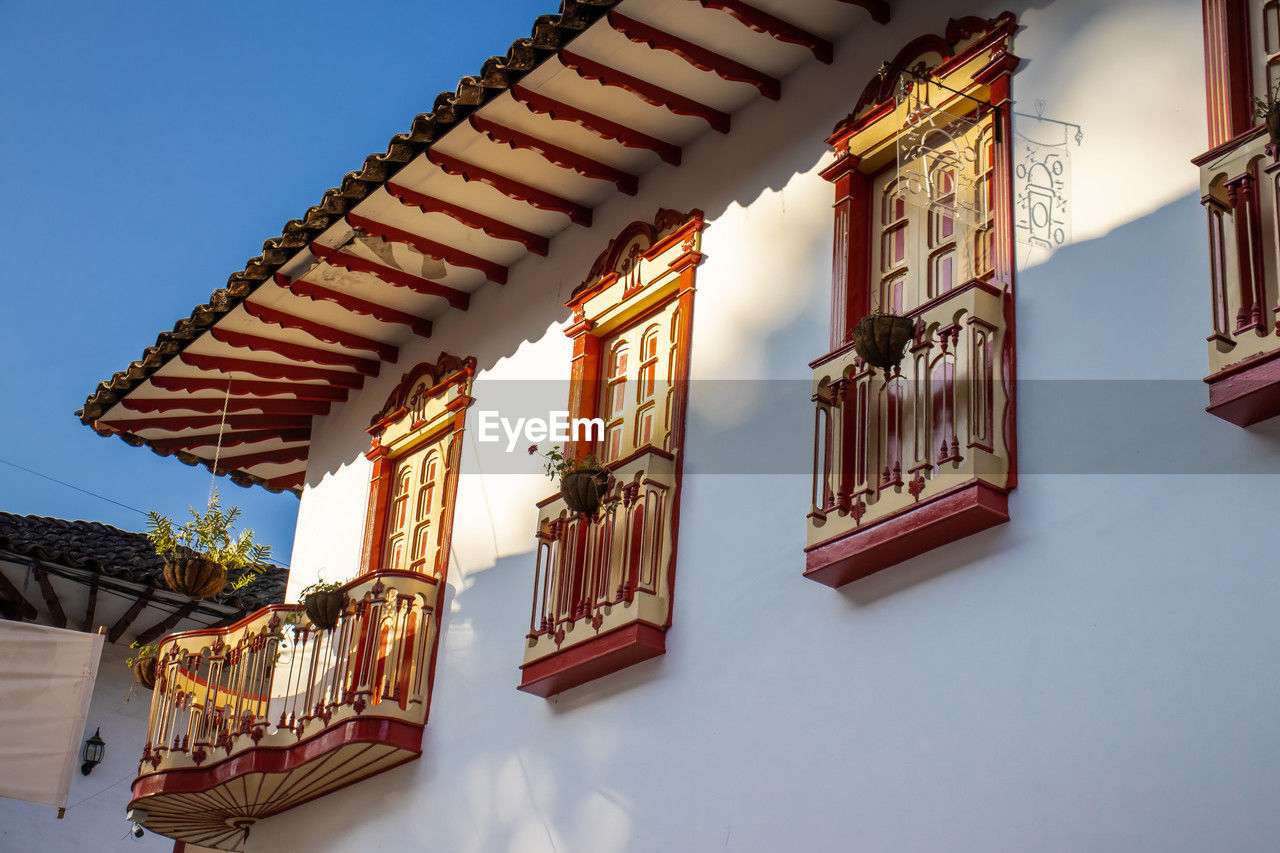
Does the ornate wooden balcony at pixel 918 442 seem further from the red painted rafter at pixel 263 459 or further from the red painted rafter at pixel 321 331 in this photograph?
the red painted rafter at pixel 263 459

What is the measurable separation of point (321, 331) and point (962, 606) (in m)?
6.85

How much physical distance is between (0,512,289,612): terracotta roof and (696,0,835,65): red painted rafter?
28.8 ft

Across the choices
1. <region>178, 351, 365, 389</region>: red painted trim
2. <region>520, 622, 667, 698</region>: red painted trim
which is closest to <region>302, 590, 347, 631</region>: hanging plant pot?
<region>520, 622, 667, 698</region>: red painted trim

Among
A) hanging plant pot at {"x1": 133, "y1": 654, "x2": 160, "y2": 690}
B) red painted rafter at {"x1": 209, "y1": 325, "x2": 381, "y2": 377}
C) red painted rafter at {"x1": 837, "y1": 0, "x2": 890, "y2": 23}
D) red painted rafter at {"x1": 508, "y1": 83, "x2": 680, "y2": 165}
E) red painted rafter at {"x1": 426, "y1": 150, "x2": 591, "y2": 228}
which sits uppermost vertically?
red painted rafter at {"x1": 837, "y1": 0, "x2": 890, "y2": 23}

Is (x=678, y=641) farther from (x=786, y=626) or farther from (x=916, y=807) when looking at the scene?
(x=916, y=807)

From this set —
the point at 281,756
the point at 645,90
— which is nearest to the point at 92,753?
the point at 281,756

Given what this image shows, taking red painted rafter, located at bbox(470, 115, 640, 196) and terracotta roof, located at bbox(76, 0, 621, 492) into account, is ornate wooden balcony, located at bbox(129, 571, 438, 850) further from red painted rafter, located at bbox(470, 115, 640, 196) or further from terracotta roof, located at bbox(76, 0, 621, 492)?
red painted rafter, located at bbox(470, 115, 640, 196)

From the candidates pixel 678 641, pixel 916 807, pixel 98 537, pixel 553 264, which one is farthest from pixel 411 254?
pixel 98 537

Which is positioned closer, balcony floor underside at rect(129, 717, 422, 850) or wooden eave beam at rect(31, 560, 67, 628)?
balcony floor underside at rect(129, 717, 422, 850)

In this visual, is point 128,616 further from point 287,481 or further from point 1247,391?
point 1247,391

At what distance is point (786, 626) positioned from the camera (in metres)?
7.95

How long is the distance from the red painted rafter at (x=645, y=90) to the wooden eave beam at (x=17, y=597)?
31.1 ft

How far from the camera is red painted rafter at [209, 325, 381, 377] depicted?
1259 cm

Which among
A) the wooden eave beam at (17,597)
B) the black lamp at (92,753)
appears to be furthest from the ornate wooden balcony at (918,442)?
the black lamp at (92,753)
